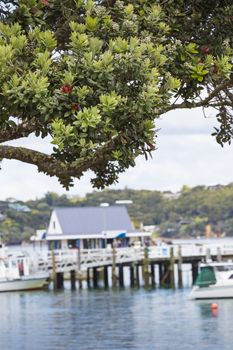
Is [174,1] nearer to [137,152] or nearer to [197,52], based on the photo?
[197,52]

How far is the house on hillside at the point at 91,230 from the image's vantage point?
88625 mm

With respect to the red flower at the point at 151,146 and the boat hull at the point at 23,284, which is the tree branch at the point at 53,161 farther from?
the boat hull at the point at 23,284

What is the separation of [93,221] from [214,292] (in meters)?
34.8

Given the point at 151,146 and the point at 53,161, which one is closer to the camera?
the point at 151,146

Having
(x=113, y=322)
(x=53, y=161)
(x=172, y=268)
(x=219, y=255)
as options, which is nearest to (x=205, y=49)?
(x=53, y=161)

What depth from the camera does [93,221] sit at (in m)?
89.7

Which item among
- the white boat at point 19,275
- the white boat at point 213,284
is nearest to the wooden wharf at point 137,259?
the white boat at point 19,275

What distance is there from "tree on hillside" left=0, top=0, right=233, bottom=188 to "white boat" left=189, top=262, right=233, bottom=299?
41935mm

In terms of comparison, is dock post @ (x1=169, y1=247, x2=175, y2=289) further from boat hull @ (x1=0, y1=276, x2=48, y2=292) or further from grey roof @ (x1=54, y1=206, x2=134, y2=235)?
grey roof @ (x1=54, y1=206, x2=134, y2=235)

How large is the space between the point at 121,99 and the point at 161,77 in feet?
3.66

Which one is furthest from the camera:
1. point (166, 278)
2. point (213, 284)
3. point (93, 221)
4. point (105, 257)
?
point (93, 221)

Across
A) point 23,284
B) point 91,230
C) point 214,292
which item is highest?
point 91,230

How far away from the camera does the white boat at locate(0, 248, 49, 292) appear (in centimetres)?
6831

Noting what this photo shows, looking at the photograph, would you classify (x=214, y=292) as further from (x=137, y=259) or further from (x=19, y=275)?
(x=19, y=275)
